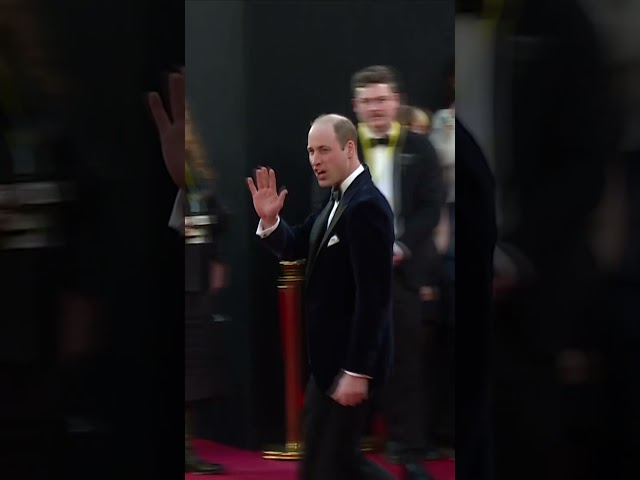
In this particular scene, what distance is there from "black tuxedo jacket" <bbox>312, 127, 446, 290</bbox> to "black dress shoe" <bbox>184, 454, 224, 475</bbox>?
946 millimetres

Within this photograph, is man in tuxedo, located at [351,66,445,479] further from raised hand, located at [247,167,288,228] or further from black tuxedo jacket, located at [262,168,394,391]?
raised hand, located at [247,167,288,228]

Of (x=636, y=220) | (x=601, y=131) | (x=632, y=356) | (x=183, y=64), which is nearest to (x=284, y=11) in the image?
(x=183, y=64)

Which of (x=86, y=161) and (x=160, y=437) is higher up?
(x=86, y=161)

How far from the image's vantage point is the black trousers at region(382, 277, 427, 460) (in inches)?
133

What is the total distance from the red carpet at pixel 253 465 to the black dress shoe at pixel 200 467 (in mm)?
15

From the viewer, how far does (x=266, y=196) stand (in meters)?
3.43

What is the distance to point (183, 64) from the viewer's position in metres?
3.51

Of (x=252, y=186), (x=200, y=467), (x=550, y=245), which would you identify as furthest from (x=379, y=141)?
(x=200, y=467)

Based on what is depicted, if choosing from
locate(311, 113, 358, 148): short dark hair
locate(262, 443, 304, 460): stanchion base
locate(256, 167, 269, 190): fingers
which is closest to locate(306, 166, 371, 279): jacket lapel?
locate(311, 113, 358, 148): short dark hair

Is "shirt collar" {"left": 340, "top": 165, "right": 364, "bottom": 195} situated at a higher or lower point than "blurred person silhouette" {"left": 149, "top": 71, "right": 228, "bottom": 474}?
higher

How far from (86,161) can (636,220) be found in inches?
80.1

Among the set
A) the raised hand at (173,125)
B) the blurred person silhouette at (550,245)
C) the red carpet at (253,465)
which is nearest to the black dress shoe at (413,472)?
the red carpet at (253,465)

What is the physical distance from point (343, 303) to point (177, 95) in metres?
0.96

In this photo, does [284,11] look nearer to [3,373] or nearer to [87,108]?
[87,108]
